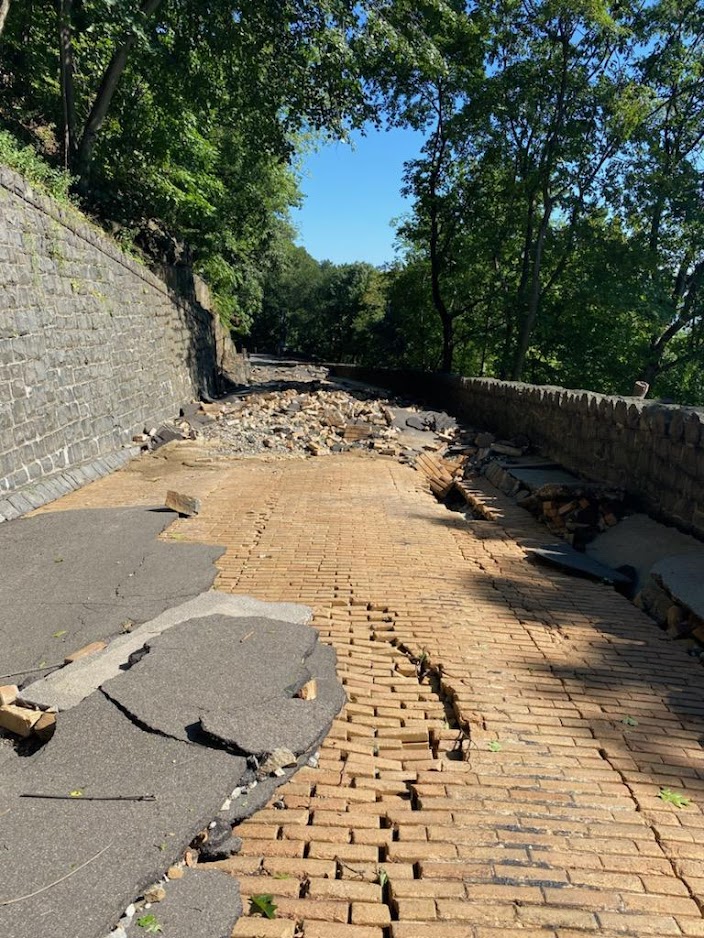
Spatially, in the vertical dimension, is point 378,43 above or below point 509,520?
above

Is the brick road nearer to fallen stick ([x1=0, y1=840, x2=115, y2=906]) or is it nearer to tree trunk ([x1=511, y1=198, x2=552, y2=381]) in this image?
fallen stick ([x1=0, y1=840, x2=115, y2=906])

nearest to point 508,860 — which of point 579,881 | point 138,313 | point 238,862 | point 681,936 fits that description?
point 579,881

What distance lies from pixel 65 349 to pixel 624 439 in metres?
7.72

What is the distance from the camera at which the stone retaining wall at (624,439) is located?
5895mm

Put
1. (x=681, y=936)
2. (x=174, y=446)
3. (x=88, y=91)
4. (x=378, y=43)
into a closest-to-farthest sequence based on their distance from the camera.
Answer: (x=681, y=936) < (x=174, y=446) < (x=378, y=43) < (x=88, y=91)

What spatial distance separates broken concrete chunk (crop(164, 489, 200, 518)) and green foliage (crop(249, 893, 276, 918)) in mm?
5100

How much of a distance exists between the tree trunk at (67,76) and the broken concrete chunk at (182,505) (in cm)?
826

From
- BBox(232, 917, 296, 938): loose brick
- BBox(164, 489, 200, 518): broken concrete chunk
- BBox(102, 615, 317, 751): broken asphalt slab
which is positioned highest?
BBox(102, 615, 317, 751): broken asphalt slab

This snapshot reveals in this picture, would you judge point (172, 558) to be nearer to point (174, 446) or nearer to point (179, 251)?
point (174, 446)

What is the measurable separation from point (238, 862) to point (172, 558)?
133 inches

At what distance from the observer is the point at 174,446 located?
1127 centimetres

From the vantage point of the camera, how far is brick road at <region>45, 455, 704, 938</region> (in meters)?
1.83

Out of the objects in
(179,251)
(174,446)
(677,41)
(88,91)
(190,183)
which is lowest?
(174,446)

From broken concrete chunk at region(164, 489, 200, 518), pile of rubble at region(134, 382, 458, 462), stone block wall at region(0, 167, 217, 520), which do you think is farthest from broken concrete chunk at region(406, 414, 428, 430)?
broken concrete chunk at region(164, 489, 200, 518)
